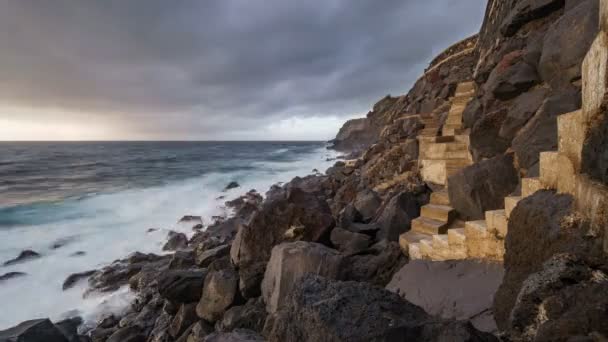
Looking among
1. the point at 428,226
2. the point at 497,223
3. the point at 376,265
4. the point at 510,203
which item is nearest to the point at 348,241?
the point at 376,265

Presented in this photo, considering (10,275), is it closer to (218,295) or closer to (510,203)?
(218,295)

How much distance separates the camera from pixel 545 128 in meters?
4.21

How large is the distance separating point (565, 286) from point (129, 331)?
7802mm

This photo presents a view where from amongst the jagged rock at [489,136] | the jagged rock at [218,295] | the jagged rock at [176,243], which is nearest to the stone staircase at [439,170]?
the jagged rock at [489,136]

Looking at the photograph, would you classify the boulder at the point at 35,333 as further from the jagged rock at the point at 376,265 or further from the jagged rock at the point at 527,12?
the jagged rock at the point at 527,12

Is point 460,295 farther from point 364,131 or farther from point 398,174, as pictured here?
point 364,131

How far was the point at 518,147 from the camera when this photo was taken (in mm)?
4590

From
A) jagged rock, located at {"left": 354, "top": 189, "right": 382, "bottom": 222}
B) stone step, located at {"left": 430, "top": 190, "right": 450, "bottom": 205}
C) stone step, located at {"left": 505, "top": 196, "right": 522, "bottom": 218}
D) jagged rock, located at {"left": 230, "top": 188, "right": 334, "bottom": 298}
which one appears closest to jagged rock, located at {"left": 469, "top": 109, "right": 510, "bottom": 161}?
stone step, located at {"left": 430, "top": 190, "right": 450, "bottom": 205}

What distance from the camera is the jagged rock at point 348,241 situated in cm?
574

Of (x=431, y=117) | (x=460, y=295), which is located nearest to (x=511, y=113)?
(x=460, y=295)

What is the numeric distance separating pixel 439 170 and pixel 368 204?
2.18 m

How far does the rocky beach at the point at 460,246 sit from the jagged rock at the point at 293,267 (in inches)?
0.9

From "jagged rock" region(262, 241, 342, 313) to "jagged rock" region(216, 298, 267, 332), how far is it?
0.19 meters

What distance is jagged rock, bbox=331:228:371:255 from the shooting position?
5738mm
